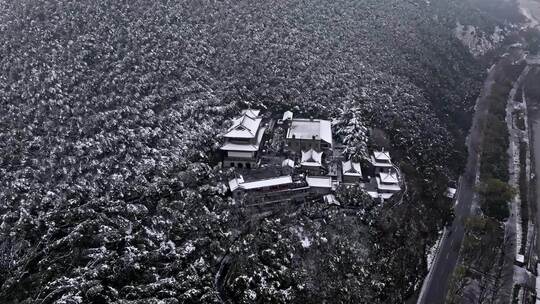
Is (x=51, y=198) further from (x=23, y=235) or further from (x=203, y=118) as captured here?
(x=203, y=118)

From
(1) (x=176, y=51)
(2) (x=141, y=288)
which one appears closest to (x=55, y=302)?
(2) (x=141, y=288)

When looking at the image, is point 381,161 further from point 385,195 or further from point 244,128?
point 244,128

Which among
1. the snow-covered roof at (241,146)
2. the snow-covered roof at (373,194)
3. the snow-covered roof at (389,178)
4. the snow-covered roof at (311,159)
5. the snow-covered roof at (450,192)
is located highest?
the snow-covered roof at (241,146)

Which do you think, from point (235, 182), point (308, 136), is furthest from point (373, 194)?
point (235, 182)

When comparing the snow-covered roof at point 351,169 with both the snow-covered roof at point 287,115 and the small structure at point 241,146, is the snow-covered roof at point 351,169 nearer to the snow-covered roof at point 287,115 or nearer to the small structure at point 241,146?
the small structure at point 241,146

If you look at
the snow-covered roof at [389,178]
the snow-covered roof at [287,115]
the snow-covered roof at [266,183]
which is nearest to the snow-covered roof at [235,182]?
the snow-covered roof at [266,183]

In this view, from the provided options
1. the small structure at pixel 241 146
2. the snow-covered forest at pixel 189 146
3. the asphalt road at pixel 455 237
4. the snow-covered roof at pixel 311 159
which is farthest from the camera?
the small structure at pixel 241 146

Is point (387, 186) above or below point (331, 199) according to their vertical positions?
above
